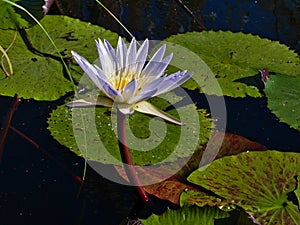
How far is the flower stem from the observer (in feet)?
5.56

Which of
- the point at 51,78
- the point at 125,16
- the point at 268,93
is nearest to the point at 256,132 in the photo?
the point at 268,93

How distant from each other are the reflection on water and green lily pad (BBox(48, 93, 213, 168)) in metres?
0.73

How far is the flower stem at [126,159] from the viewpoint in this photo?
66.7 inches

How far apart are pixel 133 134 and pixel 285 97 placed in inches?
24.6

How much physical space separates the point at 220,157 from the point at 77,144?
49cm

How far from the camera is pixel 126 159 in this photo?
1.78 metres

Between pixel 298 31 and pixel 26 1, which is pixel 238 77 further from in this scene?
pixel 26 1

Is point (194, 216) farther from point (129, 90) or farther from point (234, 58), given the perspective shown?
point (234, 58)

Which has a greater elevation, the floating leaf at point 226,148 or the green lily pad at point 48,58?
the green lily pad at point 48,58

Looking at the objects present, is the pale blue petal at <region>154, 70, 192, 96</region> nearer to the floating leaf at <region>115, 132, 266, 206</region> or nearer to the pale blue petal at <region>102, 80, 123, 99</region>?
the pale blue petal at <region>102, 80, 123, 99</region>

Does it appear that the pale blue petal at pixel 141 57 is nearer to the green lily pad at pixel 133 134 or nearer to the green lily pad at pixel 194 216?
the green lily pad at pixel 133 134

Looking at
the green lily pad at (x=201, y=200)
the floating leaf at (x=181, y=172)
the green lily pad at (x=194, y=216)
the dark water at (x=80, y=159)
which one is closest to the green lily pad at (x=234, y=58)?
the dark water at (x=80, y=159)

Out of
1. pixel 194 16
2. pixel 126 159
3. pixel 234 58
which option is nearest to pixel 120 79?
pixel 126 159

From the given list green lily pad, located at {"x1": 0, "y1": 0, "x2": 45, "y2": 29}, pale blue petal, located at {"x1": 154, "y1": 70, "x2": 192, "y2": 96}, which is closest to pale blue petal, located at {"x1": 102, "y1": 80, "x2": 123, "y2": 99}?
pale blue petal, located at {"x1": 154, "y1": 70, "x2": 192, "y2": 96}
